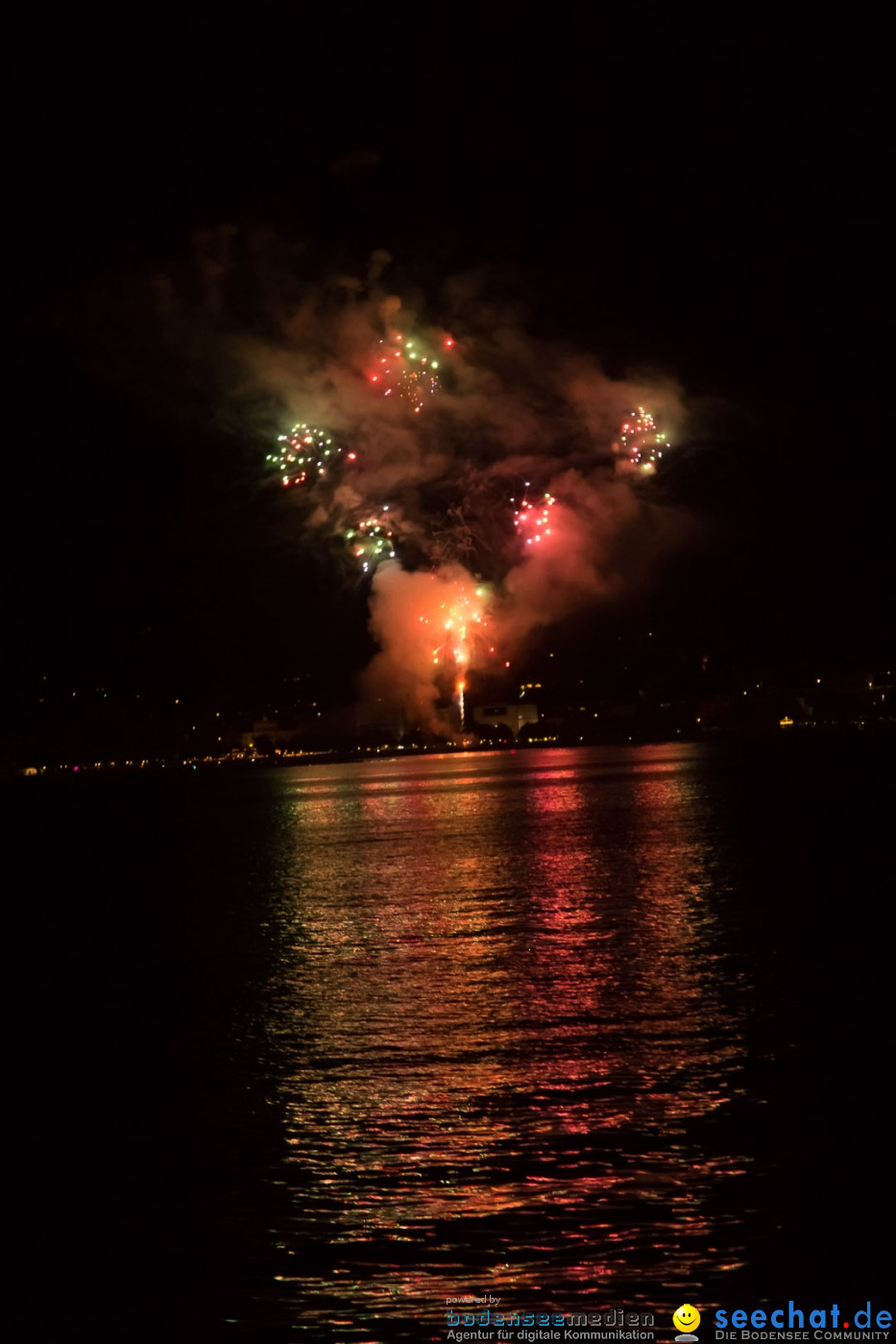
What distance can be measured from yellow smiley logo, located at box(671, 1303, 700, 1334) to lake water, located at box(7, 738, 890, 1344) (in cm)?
5

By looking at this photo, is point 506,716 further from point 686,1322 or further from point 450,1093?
point 686,1322

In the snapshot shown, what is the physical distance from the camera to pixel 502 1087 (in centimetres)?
825

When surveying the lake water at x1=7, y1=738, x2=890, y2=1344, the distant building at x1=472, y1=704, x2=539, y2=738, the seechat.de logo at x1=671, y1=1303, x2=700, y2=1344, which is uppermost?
the distant building at x1=472, y1=704, x2=539, y2=738

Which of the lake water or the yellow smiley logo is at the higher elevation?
the lake water

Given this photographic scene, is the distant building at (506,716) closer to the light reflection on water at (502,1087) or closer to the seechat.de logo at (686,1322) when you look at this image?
the light reflection on water at (502,1087)

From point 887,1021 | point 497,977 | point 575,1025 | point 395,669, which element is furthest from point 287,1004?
point 395,669

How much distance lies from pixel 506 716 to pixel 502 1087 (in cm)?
8696

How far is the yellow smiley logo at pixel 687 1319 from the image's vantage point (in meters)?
5.00

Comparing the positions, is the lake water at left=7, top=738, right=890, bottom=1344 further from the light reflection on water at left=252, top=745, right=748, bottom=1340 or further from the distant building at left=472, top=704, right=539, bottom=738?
the distant building at left=472, top=704, right=539, bottom=738

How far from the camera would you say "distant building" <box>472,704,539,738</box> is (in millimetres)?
93625

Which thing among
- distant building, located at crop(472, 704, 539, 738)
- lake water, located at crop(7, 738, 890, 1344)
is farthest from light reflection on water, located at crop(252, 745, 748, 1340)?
distant building, located at crop(472, 704, 539, 738)

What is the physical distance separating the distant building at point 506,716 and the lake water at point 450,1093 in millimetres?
73500

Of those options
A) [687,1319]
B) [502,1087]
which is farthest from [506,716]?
[687,1319]

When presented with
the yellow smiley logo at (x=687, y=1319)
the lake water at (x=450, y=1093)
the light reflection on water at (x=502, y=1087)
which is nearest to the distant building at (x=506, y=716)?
the lake water at (x=450, y=1093)
